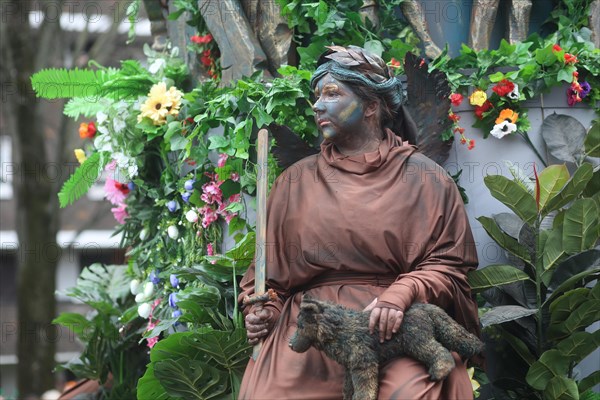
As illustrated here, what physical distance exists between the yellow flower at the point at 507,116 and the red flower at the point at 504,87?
4.0 inches

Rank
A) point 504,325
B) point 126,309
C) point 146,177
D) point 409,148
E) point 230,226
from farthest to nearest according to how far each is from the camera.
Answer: point 126,309 < point 146,177 < point 230,226 < point 504,325 < point 409,148

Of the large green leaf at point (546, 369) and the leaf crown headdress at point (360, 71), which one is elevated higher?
the leaf crown headdress at point (360, 71)

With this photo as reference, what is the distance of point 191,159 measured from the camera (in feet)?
28.0

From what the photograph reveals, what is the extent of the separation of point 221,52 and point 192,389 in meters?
2.26

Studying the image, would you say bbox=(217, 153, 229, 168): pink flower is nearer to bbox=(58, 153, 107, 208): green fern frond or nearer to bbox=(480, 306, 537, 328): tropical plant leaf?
bbox=(58, 153, 107, 208): green fern frond

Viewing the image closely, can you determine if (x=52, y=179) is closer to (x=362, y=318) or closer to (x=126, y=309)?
(x=126, y=309)

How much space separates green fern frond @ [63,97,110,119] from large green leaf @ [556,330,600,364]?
3.41 metres

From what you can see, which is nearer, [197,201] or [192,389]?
[192,389]

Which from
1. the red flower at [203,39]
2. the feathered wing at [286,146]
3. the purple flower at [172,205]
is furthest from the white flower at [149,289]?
the red flower at [203,39]

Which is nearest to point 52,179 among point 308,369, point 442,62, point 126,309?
point 126,309

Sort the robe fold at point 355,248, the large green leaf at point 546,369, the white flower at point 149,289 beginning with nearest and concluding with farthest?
the robe fold at point 355,248
the large green leaf at point 546,369
the white flower at point 149,289

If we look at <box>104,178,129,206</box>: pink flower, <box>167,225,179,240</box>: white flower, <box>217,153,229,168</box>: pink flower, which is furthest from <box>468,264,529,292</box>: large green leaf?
<box>104,178,129,206</box>: pink flower

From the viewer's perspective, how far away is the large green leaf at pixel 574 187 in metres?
7.53

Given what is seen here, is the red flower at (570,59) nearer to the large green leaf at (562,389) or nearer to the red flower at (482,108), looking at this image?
the red flower at (482,108)
